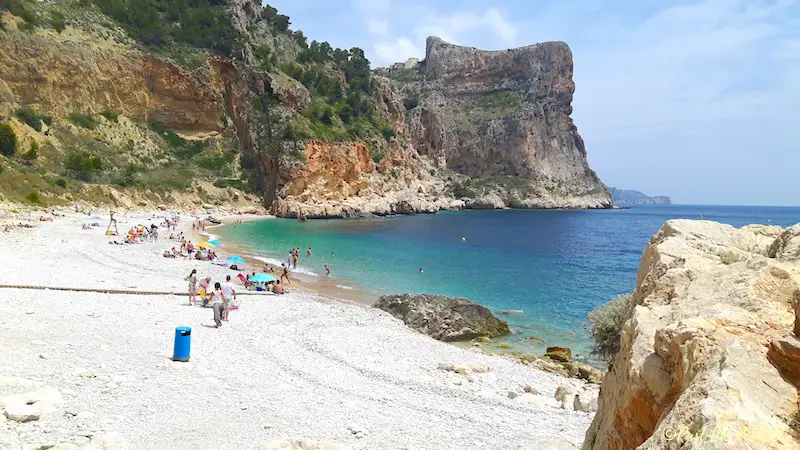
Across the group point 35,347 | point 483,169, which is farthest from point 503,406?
point 483,169

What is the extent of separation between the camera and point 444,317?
18.3m

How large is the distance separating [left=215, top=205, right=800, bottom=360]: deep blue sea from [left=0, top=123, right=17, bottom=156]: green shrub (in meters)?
19.8

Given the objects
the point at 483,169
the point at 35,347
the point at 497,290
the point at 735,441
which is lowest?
the point at 497,290

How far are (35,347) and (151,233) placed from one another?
90.4 ft

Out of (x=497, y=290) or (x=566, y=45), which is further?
(x=566, y=45)

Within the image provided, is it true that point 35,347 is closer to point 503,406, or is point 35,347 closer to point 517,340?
point 503,406

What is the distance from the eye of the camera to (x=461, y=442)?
7.87 meters

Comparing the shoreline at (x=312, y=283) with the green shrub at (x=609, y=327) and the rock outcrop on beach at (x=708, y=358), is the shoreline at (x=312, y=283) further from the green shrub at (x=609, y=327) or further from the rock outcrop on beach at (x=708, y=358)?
the rock outcrop on beach at (x=708, y=358)

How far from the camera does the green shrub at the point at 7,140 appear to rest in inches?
1697

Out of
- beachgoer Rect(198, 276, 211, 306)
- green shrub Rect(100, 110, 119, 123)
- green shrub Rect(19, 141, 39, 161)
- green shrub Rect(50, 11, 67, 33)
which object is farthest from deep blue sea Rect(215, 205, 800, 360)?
green shrub Rect(50, 11, 67, 33)

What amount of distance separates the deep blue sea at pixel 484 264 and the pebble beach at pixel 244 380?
648 centimetres

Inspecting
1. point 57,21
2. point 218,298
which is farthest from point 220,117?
point 218,298

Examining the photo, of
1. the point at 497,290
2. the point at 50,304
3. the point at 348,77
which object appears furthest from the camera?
the point at 348,77

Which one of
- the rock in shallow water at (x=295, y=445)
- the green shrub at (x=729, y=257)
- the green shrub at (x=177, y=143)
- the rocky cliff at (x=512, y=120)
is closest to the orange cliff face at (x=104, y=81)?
the green shrub at (x=177, y=143)
